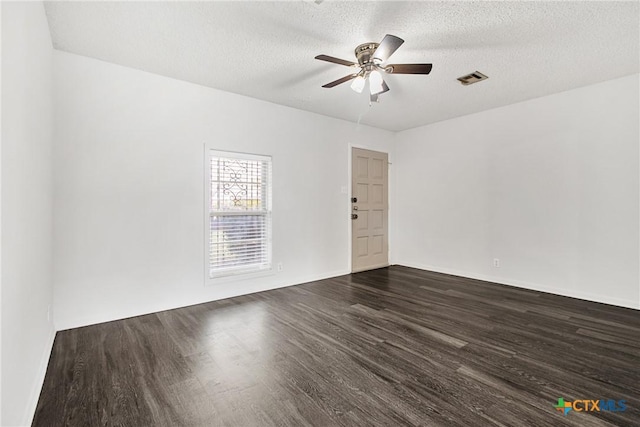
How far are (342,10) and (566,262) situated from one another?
400 centimetres

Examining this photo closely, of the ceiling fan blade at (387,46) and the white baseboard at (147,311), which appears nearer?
the ceiling fan blade at (387,46)

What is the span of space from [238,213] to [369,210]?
2502mm

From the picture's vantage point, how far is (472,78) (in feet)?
11.1

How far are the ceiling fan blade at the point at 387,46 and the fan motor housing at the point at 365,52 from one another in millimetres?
162

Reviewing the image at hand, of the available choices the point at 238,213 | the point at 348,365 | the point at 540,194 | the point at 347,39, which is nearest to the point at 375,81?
the point at 347,39

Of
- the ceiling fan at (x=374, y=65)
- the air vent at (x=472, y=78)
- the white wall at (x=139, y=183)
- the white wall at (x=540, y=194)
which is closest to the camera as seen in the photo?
the ceiling fan at (x=374, y=65)

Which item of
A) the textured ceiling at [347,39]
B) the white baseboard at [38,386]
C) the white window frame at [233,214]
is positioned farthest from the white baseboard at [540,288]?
the white baseboard at [38,386]

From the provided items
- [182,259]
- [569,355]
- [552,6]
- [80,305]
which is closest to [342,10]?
[552,6]

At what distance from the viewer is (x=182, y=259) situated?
341 cm

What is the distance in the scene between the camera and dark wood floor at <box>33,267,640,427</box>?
167 cm

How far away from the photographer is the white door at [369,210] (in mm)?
5172

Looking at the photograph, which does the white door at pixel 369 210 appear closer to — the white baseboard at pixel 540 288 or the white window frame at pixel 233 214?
the white baseboard at pixel 540 288

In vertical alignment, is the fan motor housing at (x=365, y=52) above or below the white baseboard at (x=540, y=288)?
above

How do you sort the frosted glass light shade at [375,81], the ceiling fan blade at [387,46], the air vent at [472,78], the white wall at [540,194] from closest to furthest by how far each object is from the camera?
the ceiling fan blade at [387,46], the frosted glass light shade at [375,81], the air vent at [472,78], the white wall at [540,194]
